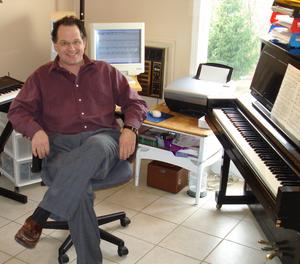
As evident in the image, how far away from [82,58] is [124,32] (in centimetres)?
87

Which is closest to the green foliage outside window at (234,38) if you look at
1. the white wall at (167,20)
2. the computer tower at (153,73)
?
the white wall at (167,20)

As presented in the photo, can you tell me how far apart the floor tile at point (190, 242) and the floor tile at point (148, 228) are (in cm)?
5

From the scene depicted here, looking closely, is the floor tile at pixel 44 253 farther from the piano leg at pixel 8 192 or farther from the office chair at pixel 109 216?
the piano leg at pixel 8 192

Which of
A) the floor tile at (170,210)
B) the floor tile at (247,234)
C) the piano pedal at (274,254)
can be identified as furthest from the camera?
the floor tile at (170,210)

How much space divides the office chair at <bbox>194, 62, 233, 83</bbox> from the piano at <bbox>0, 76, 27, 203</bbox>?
1223 mm

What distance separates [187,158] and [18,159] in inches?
44.0

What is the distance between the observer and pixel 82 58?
2426mm

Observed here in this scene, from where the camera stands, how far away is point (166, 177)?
125 inches

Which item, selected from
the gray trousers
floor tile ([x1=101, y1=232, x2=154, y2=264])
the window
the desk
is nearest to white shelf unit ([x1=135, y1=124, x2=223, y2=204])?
the desk

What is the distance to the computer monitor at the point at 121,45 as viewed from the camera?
3182 mm

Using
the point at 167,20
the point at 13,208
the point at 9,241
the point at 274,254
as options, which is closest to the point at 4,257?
the point at 9,241

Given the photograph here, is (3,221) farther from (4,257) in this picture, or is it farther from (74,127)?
(74,127)

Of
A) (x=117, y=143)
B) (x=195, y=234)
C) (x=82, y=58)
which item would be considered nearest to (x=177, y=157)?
(x=195, y=234)

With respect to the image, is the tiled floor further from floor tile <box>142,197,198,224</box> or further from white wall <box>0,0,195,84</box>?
white wall <box>0,0,195,84</box>
